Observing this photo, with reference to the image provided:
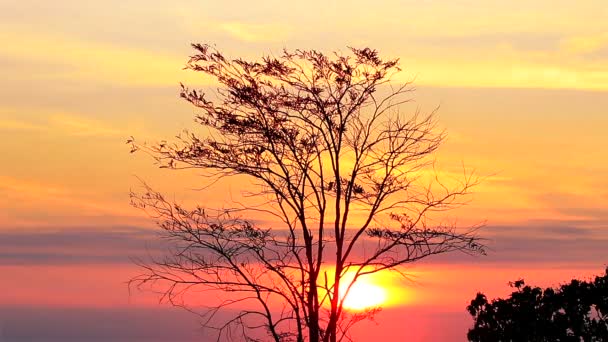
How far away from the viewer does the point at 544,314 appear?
93.8 ft

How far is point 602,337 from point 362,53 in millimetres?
9833

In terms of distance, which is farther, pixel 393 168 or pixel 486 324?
pixel 486 324

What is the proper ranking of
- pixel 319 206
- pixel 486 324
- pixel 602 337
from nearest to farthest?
pixel 319 206
pixel 602 337
pixel 486 324

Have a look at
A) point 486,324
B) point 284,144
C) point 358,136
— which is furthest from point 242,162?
point 486,324

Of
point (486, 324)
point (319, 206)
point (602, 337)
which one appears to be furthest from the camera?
point (486, 324)

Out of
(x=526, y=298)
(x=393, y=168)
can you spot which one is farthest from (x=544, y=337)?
(x=393, y=168)

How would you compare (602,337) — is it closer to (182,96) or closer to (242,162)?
(242,162)

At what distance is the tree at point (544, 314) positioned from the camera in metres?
28.0

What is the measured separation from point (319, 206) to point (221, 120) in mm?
3051

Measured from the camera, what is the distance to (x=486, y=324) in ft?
95.5

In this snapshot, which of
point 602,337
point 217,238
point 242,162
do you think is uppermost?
point 242,162

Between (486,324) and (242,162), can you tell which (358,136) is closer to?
(242,162)

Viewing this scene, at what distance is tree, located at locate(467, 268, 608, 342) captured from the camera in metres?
28.0

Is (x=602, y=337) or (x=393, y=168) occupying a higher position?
(x=393, y=168)
